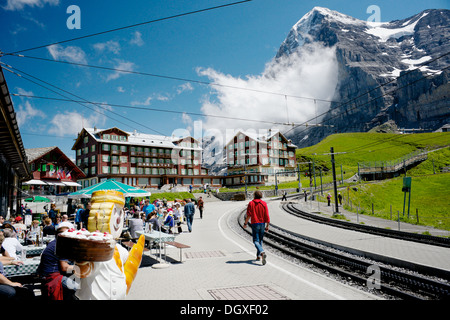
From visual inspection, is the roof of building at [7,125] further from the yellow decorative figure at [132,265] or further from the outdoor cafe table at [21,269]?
the yellow decorative figure at [132,265]

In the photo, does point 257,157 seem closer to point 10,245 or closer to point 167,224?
point 167,224

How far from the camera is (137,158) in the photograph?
62.1m

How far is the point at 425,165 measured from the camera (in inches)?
2457

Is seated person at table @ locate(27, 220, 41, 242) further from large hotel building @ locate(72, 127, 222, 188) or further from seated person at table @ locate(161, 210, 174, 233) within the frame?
large hotel building @ locate(72, 127, 222, 188)

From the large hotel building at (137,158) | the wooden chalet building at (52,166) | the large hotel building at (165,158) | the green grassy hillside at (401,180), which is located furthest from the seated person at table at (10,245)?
the large hotel building at (137,158)

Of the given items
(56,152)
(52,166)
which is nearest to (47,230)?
(56,152)

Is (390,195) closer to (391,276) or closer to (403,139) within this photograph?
(391,276)

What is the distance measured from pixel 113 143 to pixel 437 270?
59871 millimetres

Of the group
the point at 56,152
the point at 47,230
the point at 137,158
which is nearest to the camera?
the point at 47,230

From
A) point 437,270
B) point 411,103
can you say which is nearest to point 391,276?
point 437,270

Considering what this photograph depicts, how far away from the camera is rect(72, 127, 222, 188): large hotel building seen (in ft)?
192

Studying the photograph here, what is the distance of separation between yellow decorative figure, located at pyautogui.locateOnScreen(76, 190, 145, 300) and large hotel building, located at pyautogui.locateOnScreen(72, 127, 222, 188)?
57.6m

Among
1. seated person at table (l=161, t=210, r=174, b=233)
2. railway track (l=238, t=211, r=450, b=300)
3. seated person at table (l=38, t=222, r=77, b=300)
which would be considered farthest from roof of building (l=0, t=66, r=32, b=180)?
railway track (l=238, t=211, r=450, b=300)

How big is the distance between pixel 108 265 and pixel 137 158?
61.6 m
